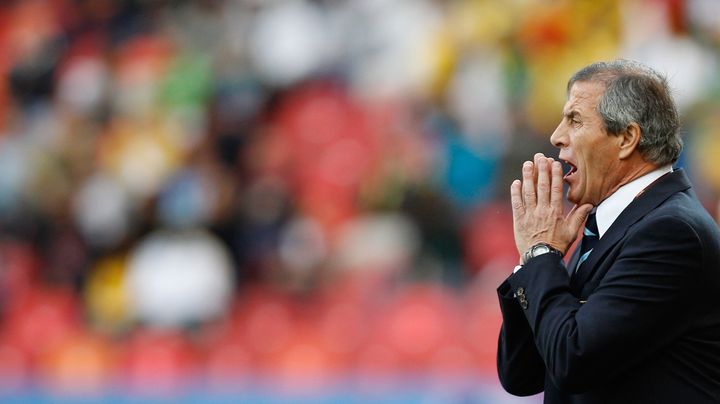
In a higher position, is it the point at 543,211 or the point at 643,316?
the point at 543,211

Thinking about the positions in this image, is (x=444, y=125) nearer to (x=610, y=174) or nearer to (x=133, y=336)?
(x=133, y=336)

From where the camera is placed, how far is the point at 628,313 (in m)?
1.88

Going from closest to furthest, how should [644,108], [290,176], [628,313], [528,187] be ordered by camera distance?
[628,313] → [644,108] → [528,187] → [290,176]

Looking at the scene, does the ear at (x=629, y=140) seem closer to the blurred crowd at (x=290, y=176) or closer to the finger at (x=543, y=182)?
the finger at (x=543, y=182)

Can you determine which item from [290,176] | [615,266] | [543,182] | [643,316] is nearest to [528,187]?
[543,182]

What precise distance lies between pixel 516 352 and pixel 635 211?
0.35 m

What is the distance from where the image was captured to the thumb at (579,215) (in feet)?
6.89

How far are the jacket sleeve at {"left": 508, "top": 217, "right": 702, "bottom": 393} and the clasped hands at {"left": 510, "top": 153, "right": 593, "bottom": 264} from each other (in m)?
0.15

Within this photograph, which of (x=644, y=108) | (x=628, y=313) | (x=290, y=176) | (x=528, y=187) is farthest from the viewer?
(x=290, y=176)

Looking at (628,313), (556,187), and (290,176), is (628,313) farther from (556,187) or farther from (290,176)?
(290,176)

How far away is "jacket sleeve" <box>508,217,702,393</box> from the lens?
6.15 feet

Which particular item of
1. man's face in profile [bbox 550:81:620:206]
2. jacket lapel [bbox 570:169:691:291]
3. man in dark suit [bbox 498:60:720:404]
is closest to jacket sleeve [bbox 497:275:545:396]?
man in dark suit [bbox 498:60:720:404]

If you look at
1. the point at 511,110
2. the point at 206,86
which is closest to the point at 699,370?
the point at 511,110

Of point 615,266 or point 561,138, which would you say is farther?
point 561,138
